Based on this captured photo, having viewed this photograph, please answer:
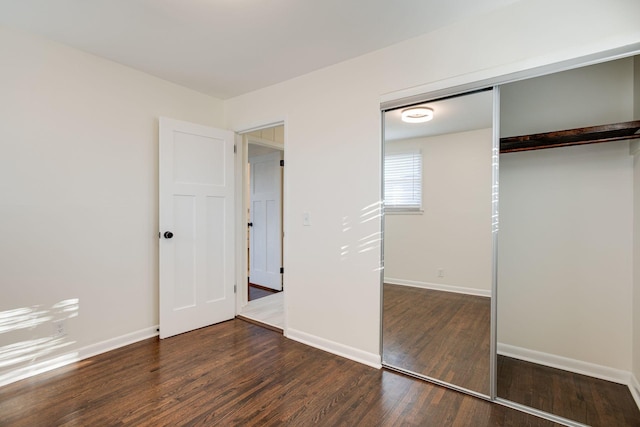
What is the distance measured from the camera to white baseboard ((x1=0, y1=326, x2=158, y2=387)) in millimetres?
2160

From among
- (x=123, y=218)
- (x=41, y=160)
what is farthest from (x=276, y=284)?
(x=41, y=160)

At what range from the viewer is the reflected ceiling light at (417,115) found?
231 cm

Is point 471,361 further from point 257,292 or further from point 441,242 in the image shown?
point 257,292

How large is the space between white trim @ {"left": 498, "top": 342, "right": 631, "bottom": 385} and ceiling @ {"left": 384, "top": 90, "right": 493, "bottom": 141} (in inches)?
68.9

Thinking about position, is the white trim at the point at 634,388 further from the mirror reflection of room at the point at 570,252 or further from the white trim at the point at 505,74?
the white trim at the point at 505,74

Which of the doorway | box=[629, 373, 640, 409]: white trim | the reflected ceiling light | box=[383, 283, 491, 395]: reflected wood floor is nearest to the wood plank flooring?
the doorway

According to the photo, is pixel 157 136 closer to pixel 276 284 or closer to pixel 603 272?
pixel 276 284

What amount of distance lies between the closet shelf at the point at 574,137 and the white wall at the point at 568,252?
4.6 inches

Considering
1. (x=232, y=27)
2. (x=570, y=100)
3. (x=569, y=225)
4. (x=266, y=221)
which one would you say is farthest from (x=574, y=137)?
(x=266, y=221)

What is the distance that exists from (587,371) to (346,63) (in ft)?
9.51

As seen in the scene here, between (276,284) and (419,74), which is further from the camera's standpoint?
(276,284)

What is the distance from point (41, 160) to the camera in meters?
2.29

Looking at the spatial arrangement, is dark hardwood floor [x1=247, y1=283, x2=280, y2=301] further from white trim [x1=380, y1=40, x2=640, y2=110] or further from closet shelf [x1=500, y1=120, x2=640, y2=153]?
closet shelf [x1=500, y1=120, x2=640, y2=153]

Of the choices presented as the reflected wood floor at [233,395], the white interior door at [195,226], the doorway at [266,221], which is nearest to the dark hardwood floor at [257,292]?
the doorway at [266,221]
